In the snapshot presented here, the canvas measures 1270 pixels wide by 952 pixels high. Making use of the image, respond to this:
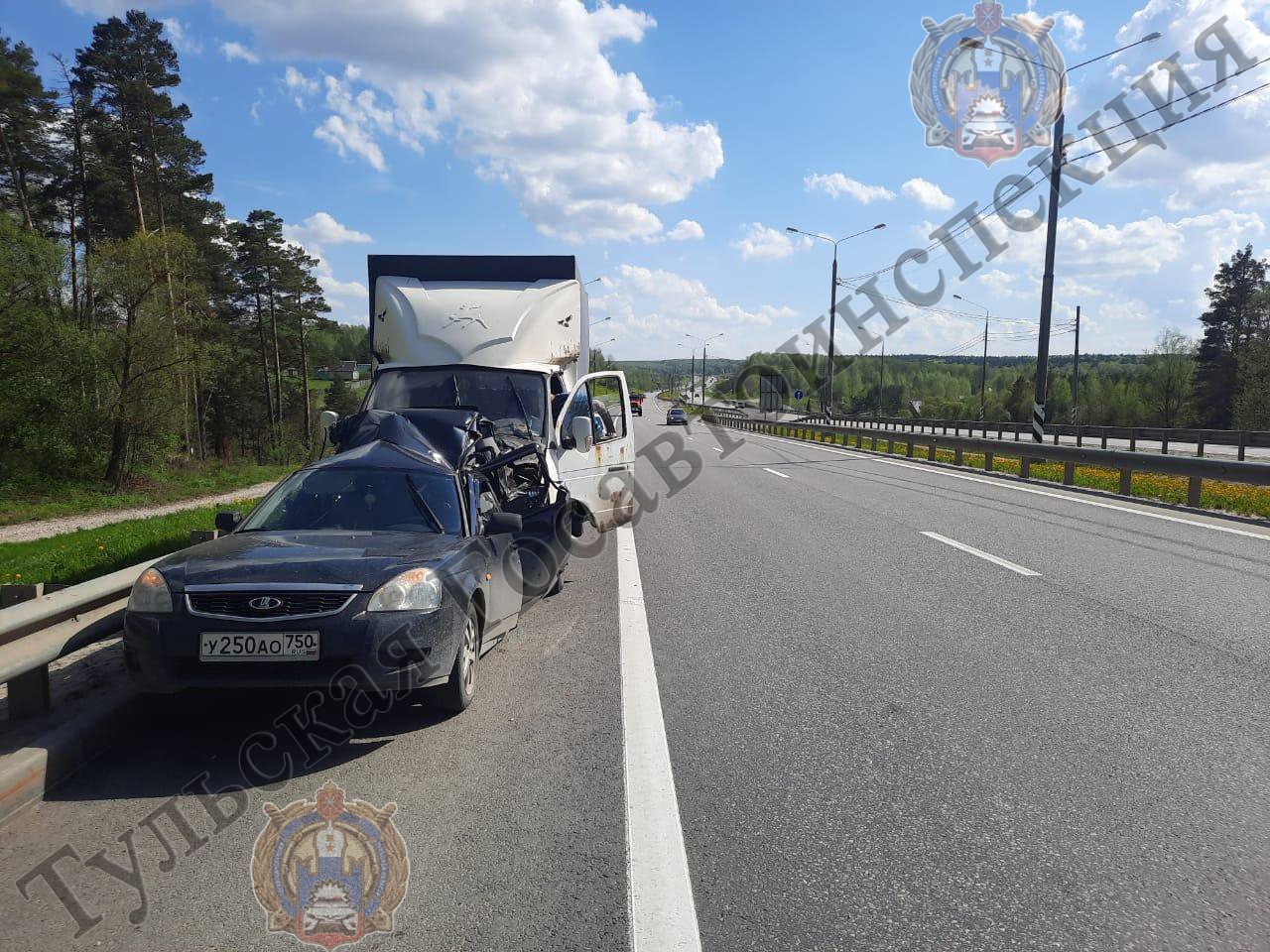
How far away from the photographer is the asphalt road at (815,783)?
9.46ft

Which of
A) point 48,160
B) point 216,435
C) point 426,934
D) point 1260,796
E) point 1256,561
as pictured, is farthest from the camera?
point 216,435

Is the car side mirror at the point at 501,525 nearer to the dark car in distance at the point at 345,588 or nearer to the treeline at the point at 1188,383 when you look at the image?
the dark car in distance at the point at 345,588

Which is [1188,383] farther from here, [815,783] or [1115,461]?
[815,783]

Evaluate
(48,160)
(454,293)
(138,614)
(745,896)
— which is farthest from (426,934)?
(48,160)

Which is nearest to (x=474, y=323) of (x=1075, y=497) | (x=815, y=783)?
(x=815, y=783)

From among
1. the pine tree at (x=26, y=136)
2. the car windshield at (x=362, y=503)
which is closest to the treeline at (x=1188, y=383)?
the pine tree at (x=26, y=136)

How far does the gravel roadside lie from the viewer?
15.6 meters

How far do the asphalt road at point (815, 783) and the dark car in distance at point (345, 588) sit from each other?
424mm

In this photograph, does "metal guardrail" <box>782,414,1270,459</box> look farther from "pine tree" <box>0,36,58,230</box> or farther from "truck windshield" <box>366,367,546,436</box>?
"pine tree" <box>0,36,58,230</box>

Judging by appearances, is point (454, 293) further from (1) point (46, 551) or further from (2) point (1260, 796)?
(2) point (1260, 796)

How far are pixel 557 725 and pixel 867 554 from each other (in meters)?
5.84

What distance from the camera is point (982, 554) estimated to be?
31.8 feet

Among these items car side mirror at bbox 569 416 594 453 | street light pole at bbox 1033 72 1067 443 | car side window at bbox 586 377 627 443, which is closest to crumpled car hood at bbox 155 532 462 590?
car side mirror at bbox 569 416 594 453

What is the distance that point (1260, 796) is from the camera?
3.73 metres
